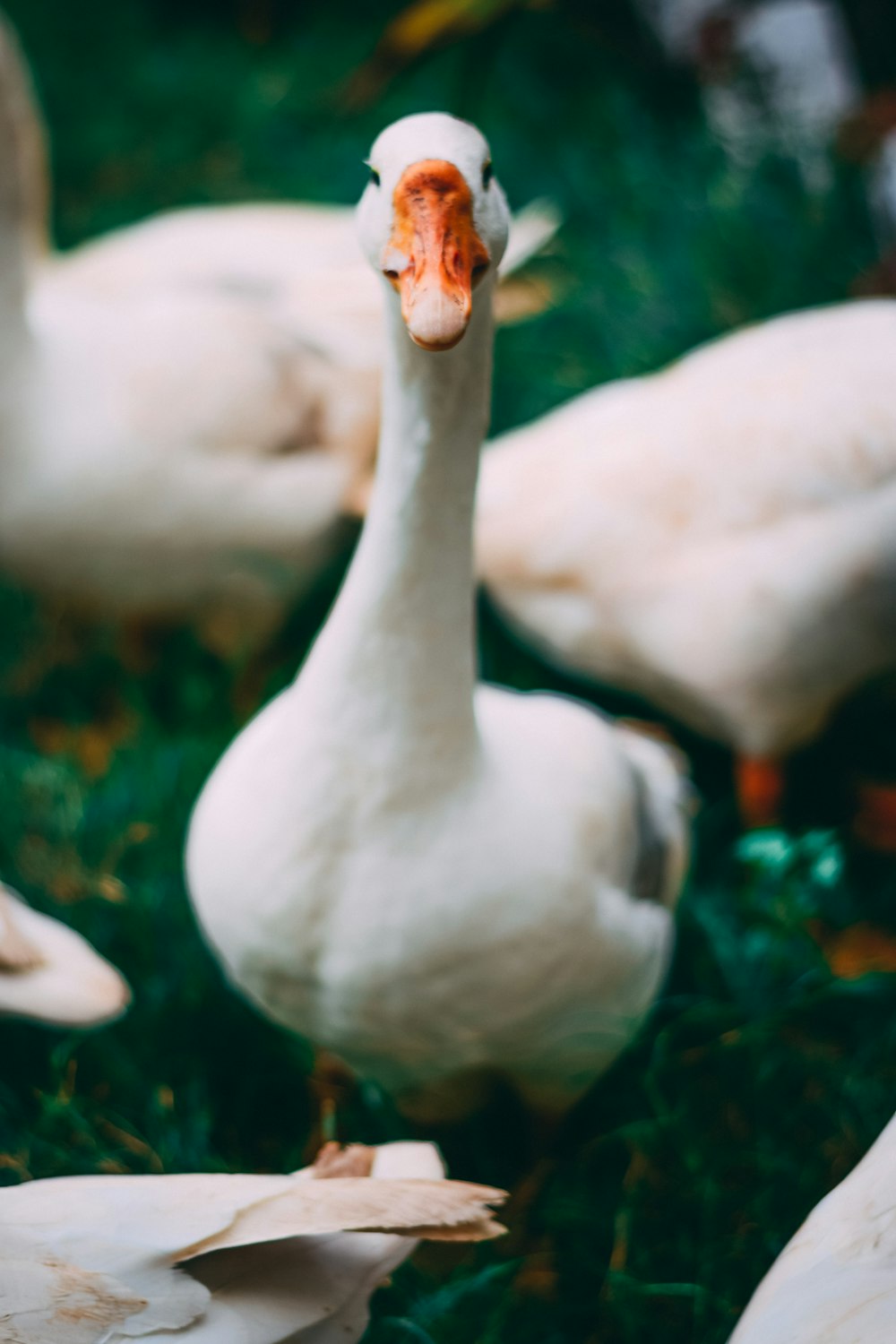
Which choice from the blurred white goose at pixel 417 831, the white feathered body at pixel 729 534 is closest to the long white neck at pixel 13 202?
the white feathered body at pixel 729 534

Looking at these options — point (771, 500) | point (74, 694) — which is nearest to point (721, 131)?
point (771, 500)

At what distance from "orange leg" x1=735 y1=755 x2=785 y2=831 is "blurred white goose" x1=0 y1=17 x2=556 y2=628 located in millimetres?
716

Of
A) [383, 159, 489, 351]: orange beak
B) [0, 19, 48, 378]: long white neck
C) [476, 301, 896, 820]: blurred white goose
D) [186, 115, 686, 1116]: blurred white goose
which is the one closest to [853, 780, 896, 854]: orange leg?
[476, 301, 896, 820]: blurred white goose

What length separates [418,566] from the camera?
1128 mm

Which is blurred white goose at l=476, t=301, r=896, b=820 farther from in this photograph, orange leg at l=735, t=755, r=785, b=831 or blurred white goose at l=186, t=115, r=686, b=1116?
blurred white goose at l=186, t=115, r=686, b=1116

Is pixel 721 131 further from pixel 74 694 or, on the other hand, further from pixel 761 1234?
pixel 761 1234

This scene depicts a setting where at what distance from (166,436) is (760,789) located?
97 cm

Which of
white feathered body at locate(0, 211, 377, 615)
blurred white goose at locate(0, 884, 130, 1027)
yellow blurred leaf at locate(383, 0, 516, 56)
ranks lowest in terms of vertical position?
blurred white goose at locate(0, 884, 130, 1027)

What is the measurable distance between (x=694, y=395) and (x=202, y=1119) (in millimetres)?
1109

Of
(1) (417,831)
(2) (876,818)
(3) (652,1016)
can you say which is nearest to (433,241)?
(1) (417,831)

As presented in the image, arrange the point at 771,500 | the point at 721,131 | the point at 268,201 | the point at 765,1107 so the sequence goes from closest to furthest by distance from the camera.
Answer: the point at 765,1107, the point at 771,500, the point at 721,131, the point at 268,201

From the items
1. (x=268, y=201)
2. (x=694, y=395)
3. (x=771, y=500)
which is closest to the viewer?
(x=771, y=500)

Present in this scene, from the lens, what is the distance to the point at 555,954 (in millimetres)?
1214

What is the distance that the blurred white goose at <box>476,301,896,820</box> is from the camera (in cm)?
164
